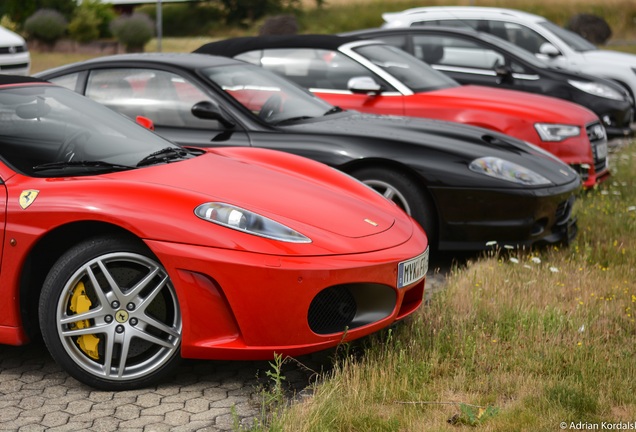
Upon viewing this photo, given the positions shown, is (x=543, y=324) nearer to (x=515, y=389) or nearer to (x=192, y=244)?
(x=515, y=389)

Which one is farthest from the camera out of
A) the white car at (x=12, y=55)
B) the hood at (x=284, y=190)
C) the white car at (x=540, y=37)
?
the white car at (x=12, y=55)

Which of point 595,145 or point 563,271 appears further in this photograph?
point 595,145

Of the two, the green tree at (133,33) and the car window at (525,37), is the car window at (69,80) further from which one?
the green tree at (133,33)

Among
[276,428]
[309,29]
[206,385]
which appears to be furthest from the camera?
[309,29]

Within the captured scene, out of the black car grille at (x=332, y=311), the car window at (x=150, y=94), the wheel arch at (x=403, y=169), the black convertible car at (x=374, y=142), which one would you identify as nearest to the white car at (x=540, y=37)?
the black convertible car at (x=374, y=142)

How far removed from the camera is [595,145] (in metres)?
8.97

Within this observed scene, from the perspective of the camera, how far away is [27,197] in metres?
4.43

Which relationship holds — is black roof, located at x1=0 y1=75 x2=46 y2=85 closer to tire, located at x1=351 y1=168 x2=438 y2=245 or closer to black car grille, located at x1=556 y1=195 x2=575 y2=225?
tire, located at x1=351 y1=168 x2=438 y2=245

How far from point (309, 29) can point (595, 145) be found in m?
26.8

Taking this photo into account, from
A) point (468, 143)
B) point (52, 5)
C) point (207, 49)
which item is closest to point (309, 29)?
point (52, 5)

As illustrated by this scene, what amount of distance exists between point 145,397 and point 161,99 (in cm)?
312

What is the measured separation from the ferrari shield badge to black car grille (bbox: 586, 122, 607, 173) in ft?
19.0

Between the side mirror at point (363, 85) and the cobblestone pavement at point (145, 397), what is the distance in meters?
4.24

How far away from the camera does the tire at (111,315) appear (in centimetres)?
429
